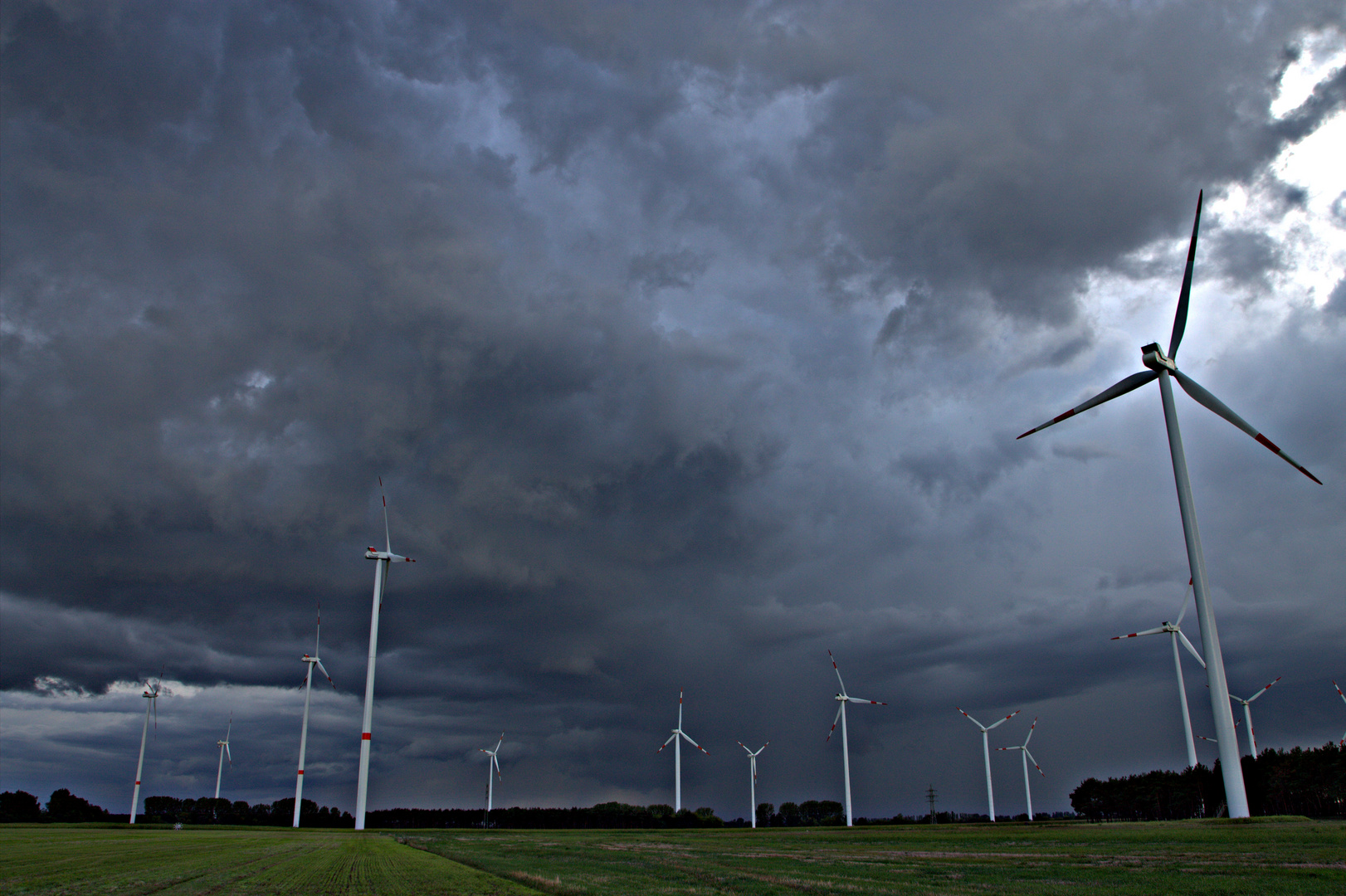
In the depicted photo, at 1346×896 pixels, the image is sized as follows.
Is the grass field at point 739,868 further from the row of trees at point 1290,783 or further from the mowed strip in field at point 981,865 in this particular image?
the row of trees at point 1290,783

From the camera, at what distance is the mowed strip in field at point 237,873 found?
3297 cm

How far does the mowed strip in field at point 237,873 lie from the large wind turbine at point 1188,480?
5765cm

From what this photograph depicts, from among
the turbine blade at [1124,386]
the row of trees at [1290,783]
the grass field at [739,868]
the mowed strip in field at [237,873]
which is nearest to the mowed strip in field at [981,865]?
the grass field at [739,868]

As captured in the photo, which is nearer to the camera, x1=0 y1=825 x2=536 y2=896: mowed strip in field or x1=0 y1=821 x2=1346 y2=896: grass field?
x1=0 y1=825 x2=536 y2=896: mowed strip in field

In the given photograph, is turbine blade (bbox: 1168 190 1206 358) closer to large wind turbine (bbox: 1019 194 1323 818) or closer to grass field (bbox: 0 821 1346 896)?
large wind turbine (bbox: 1019 194 1323 818)

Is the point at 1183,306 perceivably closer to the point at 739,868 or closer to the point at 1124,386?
the point at 1124,386

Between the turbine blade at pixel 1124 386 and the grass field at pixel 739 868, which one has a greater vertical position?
the turbine blade at pixel 1124 386

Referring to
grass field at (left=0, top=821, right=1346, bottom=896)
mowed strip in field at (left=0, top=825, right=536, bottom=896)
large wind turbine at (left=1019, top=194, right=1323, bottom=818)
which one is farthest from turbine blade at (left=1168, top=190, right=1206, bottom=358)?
mowed strip in field at (left=0, top=825, right=536, bottom=896)

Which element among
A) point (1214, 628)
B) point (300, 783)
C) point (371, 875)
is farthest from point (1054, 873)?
point (300, 783)

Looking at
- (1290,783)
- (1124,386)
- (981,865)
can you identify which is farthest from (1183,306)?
(1290,783)

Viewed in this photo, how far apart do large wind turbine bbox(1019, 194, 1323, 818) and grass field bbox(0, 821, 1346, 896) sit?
5533 millimetres

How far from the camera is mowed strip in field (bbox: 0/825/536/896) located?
33.0m

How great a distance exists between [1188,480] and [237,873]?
263 feet

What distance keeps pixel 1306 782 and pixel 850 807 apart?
84152 millimetres
